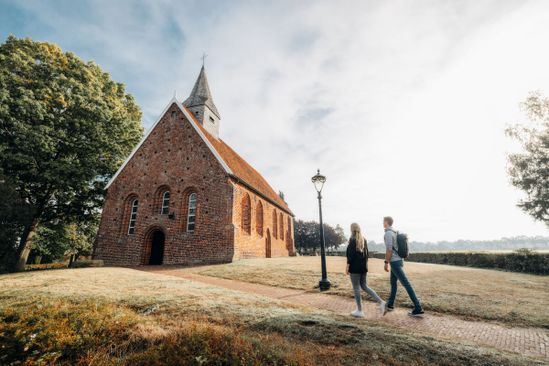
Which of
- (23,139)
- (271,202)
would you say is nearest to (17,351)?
(23,139)

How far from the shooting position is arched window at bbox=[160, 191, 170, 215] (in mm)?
17562

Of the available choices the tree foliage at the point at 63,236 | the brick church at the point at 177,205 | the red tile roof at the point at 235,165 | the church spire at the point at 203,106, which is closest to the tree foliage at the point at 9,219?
the brick church at the point at 177,205

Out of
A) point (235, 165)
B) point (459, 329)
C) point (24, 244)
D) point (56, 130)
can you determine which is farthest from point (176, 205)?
point (459, 329)

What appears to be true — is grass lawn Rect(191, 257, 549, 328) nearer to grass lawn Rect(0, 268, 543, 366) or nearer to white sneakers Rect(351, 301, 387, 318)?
white sneakers Rect(351, 301, 387, 318)

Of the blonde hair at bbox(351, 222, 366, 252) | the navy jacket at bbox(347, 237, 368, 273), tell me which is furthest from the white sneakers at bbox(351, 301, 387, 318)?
the blonde hair at bbox(351, 222, 366, 252)

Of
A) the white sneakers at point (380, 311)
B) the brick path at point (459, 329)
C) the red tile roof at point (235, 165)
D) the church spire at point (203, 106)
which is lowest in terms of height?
the brick path at point (459, 329)

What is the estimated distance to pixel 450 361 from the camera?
3.76 m

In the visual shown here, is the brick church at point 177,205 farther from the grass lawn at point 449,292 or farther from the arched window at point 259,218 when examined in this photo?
the grass lawn at point 449,292

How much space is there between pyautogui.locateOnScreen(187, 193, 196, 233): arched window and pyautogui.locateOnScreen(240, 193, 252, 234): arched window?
3244mm

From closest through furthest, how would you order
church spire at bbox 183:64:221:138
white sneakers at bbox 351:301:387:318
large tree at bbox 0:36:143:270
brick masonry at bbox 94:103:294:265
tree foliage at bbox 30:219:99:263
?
white sneakers at bbox 351:301:387:318, large tree at bbox 0:36:143:270, brick masonry at bbox 94:103:294:265, tree foliage at bbox 30:219:99:263, church spire at bbox 183:64:221:138

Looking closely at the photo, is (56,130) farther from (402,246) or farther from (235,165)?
(402,246)

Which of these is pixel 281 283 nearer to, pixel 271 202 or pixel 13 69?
pixel 271 202

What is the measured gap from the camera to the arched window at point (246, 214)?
1815 centimetres

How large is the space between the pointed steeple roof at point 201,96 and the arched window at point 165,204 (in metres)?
9.61
